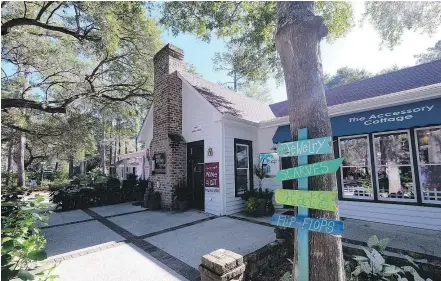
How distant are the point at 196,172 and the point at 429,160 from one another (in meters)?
7.84

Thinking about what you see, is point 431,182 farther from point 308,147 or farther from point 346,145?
point 308,147

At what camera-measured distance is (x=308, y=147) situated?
98.4 inches

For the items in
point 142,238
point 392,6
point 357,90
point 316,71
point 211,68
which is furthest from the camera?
point 211,68

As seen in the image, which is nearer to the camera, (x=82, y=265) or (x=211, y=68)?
(x=82, y=265)

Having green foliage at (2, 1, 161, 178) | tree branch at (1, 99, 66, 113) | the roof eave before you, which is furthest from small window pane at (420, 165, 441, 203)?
tree branch at (1, 99, 66, 113)

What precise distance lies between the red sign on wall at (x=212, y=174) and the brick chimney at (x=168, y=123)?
54.0 inches

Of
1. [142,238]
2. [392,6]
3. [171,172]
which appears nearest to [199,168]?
[171,172]

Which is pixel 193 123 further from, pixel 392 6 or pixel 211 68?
pixel 211 68

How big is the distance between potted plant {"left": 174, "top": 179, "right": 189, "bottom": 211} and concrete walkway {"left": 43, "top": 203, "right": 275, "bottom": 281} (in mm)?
670

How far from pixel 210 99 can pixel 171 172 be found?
10.9ft

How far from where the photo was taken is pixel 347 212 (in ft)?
24.3

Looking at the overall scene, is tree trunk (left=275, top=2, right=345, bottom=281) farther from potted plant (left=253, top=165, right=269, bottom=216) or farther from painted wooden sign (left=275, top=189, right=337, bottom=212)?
potted plant (left=253, top=165, right=269, bottom=216)

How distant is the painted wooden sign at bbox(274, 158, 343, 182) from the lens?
7.50 feet

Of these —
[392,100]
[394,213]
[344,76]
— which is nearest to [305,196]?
[392,100]
